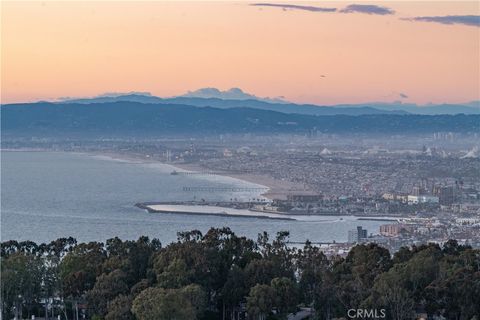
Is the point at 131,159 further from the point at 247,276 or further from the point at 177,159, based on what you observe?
the point at 247,276

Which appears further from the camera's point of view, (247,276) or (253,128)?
(253,128)

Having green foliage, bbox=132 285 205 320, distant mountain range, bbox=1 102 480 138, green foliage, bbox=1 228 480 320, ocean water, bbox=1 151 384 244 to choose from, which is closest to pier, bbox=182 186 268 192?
ocean water, bbox=1 151 384 244

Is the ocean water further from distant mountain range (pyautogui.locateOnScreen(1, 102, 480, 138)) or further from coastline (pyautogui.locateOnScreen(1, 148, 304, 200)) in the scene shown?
distant mountain range (pyautogui.locateOnScreen(1, 102, 480, 138))

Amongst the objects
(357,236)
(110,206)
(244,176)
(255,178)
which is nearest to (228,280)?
(357,236)

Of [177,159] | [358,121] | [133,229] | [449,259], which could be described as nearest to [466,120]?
[358,121]

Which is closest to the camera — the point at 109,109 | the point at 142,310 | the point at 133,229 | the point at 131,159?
the point at 142,310

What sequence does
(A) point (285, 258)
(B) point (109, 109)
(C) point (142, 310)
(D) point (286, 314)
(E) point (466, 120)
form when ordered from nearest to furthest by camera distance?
(C) point (142, 310)
(D) point (286, 314)
(A) point (285, 258)
(E) point (466, 120)
(B) point (109, 109)
